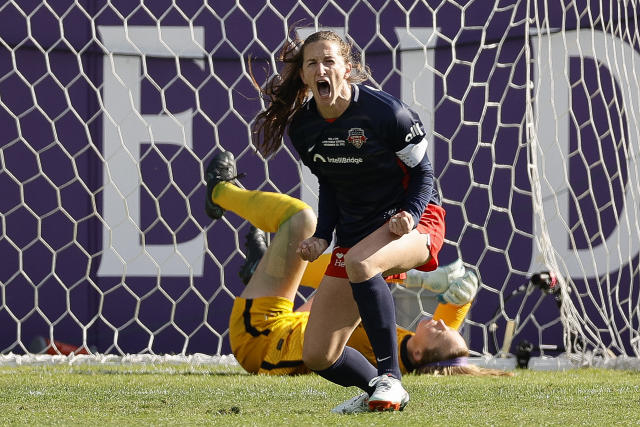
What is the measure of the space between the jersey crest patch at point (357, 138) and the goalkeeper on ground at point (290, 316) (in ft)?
3.83

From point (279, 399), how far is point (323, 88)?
92 cm

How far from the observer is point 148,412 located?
258 centimetres

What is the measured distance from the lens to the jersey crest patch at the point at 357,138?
2797mm

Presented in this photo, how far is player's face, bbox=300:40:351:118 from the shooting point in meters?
2.79

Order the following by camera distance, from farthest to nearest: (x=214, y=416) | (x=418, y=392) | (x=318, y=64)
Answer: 1. (x=418, y=392)
2. (x=318, y=64)
3. (x=214, y=416)

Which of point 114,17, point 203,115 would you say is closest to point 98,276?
point 203,115

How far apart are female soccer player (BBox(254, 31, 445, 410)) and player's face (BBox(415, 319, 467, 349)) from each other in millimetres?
1045

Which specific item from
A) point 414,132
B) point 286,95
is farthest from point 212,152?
point 414,132

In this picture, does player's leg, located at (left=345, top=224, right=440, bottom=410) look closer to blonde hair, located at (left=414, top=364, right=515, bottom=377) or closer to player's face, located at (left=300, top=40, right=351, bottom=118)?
player's face, located at (left=300, top=40, right=351, bottom=118)

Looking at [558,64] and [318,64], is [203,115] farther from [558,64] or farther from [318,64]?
[318,64]

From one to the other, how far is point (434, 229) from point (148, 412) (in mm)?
962

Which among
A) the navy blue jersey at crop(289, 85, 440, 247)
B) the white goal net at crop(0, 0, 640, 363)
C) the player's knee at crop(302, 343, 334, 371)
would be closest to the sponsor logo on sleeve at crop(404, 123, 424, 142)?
the navy blue jersey at crop(289, 85, 440, 247)

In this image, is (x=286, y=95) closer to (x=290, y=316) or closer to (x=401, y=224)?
(x=401, y=224)

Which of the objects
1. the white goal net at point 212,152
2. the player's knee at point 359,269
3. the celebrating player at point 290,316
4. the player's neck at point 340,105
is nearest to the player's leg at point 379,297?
the player's knee at point 359,269
